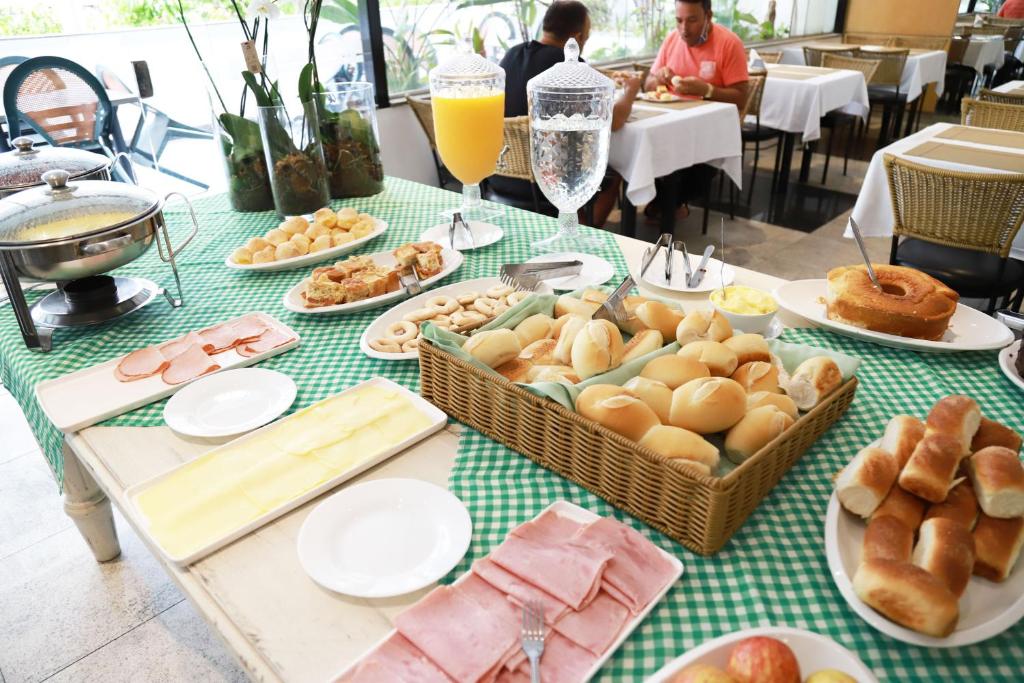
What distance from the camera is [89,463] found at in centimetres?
77

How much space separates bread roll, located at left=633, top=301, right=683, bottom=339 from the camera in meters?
0.82

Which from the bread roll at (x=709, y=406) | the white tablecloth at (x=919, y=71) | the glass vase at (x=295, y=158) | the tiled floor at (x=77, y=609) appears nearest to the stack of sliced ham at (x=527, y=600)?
the bread roll at (x=709, y=406)

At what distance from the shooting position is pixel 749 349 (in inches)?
29.3

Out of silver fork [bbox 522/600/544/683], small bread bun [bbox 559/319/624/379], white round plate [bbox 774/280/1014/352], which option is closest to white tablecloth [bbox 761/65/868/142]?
white round plate [bbox 774/280/1014/352]

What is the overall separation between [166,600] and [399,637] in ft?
3.55

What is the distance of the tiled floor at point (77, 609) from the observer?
1.23m

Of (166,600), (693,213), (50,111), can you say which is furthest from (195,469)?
(693,213)

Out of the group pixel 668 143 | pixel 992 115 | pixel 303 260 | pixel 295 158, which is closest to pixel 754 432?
pixel 303 260

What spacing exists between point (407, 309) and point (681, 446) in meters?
0.55

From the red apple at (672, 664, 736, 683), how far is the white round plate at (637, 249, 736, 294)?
0.71m

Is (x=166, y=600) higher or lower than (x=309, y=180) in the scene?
lower

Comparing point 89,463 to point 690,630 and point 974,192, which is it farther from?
point 974,192

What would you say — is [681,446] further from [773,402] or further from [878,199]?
[878,199]

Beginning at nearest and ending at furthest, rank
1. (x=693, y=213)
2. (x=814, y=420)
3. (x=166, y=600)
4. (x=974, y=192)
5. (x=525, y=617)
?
(x=525, y=617) < (x=814, y=420) < (x=166, y=600) < (x=974, y=192) < (x=693, y=213)
